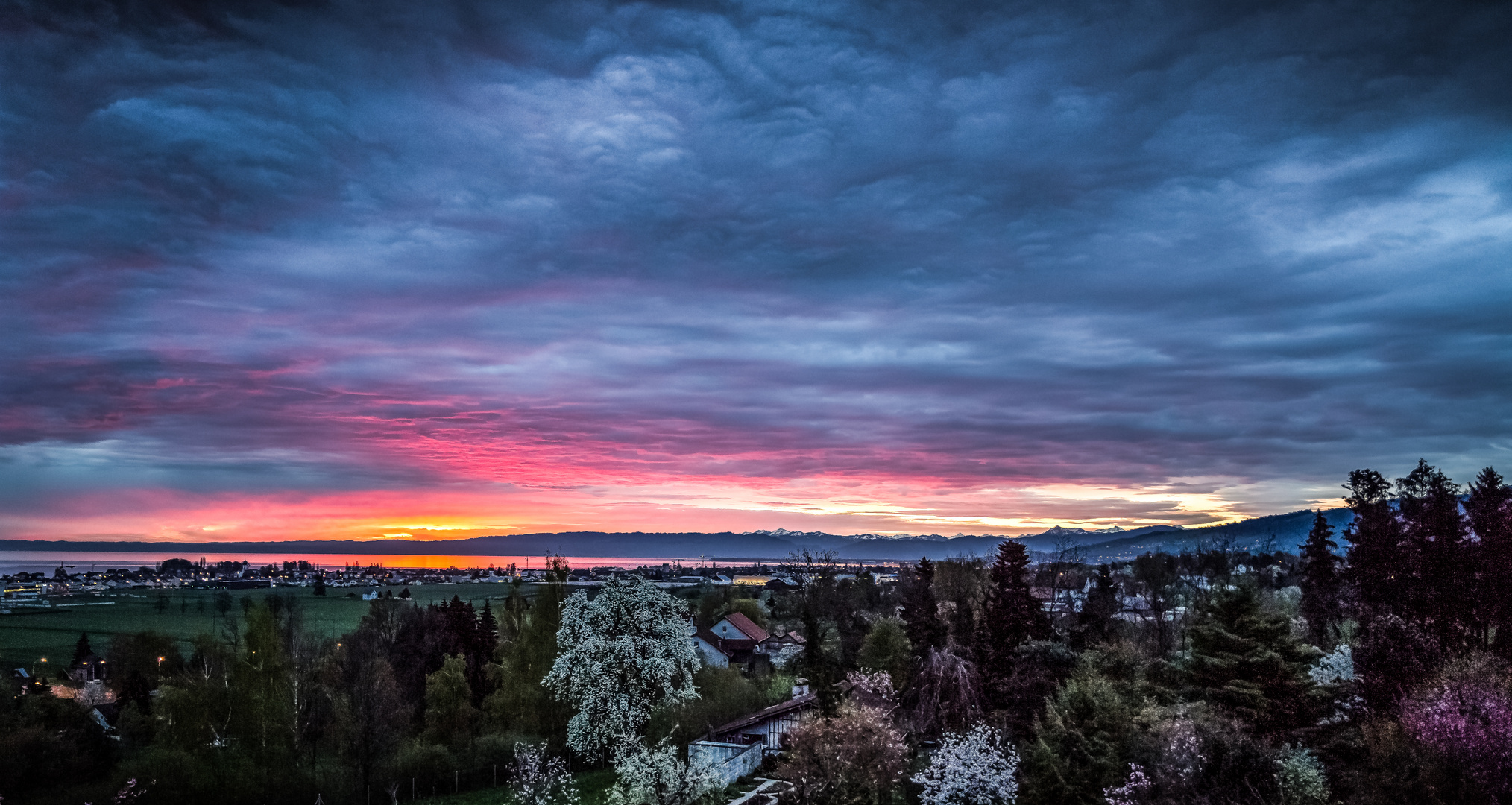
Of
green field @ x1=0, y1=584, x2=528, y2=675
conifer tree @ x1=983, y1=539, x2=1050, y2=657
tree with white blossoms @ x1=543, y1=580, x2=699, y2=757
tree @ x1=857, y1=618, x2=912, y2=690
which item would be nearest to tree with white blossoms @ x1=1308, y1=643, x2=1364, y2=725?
conifer tree @ x1=983, y1=539, x2=1050, y2=657

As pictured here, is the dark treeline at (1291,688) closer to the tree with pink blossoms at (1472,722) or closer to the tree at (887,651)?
the tree with pink blossoms at (1472,722)

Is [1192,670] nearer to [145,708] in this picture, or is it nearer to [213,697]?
[213,697]

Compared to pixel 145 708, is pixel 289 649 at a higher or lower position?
higher

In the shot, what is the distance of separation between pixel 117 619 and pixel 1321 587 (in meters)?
157

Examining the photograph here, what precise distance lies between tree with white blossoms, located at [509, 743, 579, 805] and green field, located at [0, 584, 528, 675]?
→ 4239 centimetres

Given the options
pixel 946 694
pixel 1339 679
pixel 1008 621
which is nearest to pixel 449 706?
pixel 946 694

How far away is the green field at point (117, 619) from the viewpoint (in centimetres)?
9012

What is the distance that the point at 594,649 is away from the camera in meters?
31.5

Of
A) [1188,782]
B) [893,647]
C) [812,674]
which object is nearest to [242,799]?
[812,674]

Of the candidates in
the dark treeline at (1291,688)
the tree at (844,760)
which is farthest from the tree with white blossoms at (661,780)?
the dark treeline at (1291,688)

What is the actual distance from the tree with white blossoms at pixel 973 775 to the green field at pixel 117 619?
59210 millimetres

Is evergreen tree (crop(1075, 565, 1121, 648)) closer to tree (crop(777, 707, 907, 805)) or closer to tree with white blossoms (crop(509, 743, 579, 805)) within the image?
tree (crop(777, 707, 907, 805))

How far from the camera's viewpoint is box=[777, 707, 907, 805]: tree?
81.7ft

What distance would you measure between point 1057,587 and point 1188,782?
7651cm
